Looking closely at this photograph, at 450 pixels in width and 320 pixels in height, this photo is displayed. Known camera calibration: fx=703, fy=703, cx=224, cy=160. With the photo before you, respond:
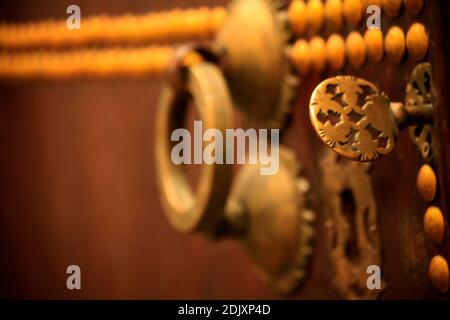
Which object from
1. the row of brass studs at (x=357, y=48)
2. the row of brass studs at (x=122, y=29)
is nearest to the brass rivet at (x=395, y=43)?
the row of brass studs at (x=357, y=48)

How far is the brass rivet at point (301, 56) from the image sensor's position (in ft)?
1.93

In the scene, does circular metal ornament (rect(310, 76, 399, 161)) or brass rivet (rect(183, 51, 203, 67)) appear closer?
circular metal ornament (rect(310, 76, 399, 161))

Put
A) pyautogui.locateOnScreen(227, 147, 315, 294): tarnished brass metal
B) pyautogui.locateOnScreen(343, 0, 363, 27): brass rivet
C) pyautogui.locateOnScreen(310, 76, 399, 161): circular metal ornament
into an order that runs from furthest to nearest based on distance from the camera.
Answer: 1. pyautogui.locateOnScreen(227, 147, 315, 294): tarnished brass metal
2. pyautogui.locateOnScreen(343, 0, 363, 27): brass rivet
3. pyautogui.locateOnScreen(310, 76, 399, 161): circular metal ornament

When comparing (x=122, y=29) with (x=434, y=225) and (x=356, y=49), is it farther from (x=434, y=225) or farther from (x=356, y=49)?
(x=434, y=225)

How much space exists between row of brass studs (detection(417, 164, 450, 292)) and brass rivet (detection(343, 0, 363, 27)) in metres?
0.13

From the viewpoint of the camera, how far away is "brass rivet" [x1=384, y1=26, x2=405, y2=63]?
18.7 inches

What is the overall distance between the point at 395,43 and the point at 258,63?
0.18m

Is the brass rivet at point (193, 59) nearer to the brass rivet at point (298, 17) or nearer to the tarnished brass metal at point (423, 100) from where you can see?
the brass rivet at point (298, 17)

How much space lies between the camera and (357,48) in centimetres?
52

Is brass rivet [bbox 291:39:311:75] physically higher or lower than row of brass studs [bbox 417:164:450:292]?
higher

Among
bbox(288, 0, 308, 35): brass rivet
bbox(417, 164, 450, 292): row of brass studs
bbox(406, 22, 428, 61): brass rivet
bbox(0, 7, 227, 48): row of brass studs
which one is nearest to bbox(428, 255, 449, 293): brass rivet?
bbox(417, 164, 450, 292): row of brass studs

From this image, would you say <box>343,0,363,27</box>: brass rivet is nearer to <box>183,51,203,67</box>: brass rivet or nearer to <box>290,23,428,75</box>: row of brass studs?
Result: <box>290,23,428,75</box>: row of brass studs

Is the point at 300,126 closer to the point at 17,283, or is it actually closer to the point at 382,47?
the point at 382,47

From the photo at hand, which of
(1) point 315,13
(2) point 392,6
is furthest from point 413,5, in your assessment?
(1) point 315,13
